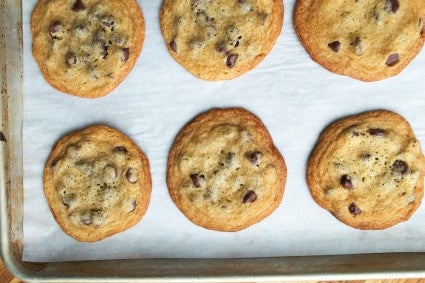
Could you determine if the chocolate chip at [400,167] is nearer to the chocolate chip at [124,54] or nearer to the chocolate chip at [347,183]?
the chocolate chip at [347,183]

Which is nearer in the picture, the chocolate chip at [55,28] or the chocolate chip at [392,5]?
the chocolate chip at [392,5]

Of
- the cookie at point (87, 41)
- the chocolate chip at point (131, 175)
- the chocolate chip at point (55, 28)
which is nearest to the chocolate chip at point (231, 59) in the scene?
the cookie at point (87, 41)

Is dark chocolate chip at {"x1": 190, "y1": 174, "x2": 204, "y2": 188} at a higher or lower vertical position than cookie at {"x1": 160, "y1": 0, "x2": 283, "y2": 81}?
lower

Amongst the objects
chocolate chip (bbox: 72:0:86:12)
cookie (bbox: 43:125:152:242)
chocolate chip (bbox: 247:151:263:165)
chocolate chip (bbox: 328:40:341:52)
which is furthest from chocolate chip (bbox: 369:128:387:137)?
chocolate chip (bbox: 72:0:86:12)

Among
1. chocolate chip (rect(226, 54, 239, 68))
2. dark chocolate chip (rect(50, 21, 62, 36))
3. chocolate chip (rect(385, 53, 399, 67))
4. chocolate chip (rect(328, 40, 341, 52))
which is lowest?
chocolate chip (rect(226, 54, 239, 68))

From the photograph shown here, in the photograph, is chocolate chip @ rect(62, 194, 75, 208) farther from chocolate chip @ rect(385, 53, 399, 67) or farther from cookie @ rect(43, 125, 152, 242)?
chocolate chip @ rect(385, 53, 399, 67)

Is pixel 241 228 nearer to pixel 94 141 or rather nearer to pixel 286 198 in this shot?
pixel 286 198

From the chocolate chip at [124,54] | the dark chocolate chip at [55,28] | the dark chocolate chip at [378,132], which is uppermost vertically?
the dark chocolate chip at [55,28]
